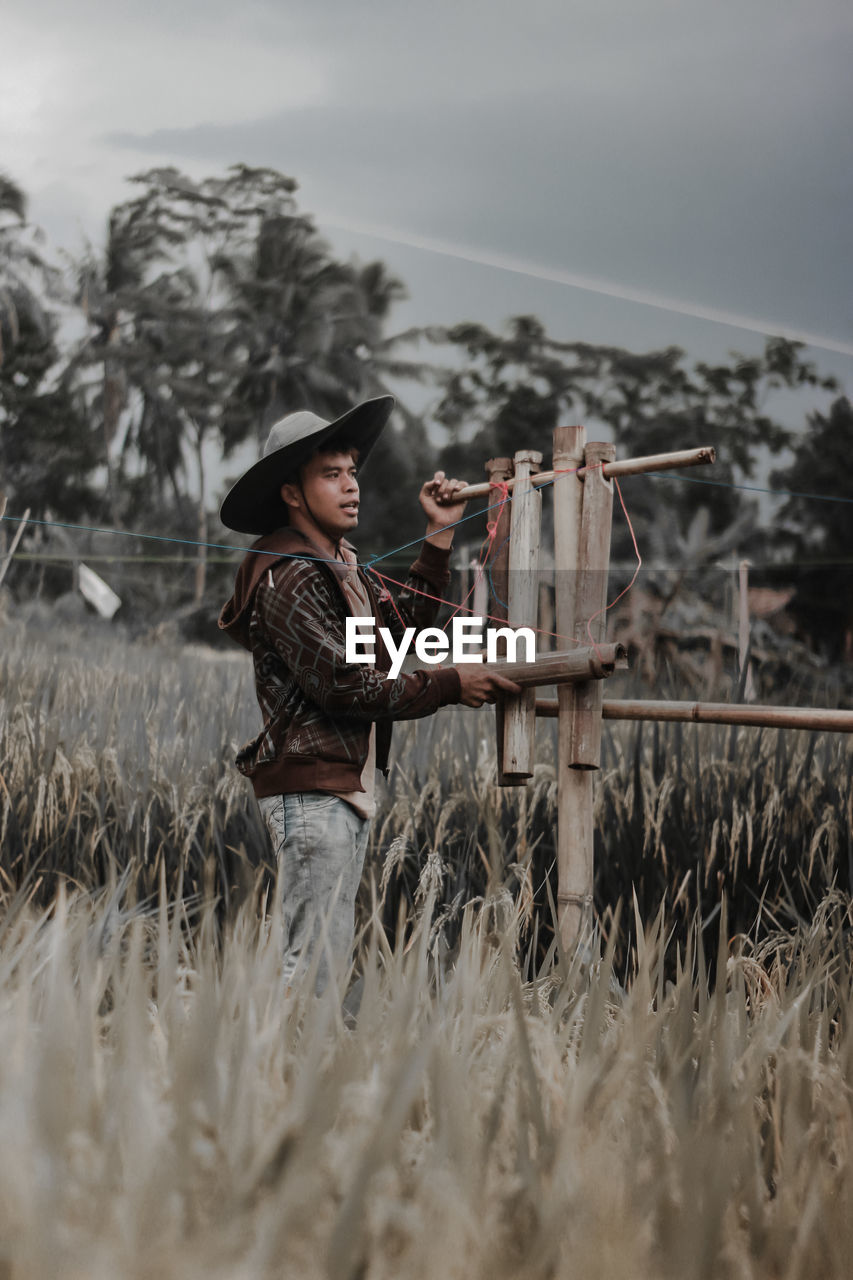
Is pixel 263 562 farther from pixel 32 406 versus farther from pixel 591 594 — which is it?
pixel 32 406

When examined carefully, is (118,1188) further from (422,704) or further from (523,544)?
(523,544)

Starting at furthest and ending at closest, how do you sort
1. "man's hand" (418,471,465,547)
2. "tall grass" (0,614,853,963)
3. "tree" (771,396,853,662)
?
"tree" (771,396,853,662), "tall grass" (0,614,853,963), "man's hand" (418,471,465,547)

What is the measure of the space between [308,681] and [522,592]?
24.7 inches

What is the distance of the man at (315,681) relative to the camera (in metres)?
2.29

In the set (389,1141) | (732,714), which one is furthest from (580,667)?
(389,1141)

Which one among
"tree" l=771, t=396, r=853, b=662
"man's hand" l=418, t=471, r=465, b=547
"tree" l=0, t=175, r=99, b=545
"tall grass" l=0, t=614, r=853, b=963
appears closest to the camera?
"man's hand" l=418, t=471, r=465, b=547

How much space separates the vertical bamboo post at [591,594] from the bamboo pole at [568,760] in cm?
2

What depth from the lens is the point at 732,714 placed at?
2.60m

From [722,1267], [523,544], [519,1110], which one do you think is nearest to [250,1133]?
[519,1110]

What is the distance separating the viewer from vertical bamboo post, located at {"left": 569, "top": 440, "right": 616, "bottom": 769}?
100 inches

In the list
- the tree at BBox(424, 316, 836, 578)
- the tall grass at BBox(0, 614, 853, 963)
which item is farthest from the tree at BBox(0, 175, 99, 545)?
the tall grass at BBox(0, 614, 853, 963)

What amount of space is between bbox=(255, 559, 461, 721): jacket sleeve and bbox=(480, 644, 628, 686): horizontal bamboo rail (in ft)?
0.67

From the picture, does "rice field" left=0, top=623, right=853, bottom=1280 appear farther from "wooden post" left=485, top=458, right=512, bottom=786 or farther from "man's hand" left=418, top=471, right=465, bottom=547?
"man's hand" left=418, top=471, right=465, bottom=547

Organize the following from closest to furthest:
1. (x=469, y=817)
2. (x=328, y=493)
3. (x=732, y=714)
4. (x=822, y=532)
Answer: (x=328, y=493), (x=732, y=714), (x=469, y=817), (x=822, y=532)
